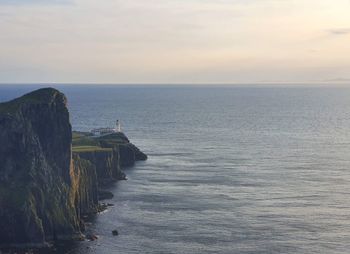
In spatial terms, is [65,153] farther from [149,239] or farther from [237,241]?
[237,241]

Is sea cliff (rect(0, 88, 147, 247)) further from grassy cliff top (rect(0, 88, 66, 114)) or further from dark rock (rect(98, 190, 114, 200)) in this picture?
dark rock (rect(98, 190, 114, 200))

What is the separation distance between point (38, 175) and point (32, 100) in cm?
1730

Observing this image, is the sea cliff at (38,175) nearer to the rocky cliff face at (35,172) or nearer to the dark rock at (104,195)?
the rocky cliff face at (35,172)

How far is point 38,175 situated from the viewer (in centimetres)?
12975

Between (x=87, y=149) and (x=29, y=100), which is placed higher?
(x=29, y=100)

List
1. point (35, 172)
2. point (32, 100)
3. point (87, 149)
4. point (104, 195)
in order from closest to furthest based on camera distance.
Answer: point (35, 172)
point (32, 100)
point (104, 195)
point (87, 149)

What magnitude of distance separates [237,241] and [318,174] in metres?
75.4

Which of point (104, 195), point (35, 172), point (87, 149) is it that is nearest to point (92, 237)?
point (35, 172)

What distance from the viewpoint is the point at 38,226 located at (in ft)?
404

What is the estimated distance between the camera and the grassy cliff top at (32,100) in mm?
134212

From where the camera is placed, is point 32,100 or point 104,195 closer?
point 32,100

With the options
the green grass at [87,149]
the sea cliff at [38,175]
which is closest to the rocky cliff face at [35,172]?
the sea cliff at [38,175]

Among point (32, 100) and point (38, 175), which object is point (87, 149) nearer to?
point (32, 100)

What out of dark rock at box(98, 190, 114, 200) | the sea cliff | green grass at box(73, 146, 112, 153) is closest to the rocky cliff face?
the sea cliff
